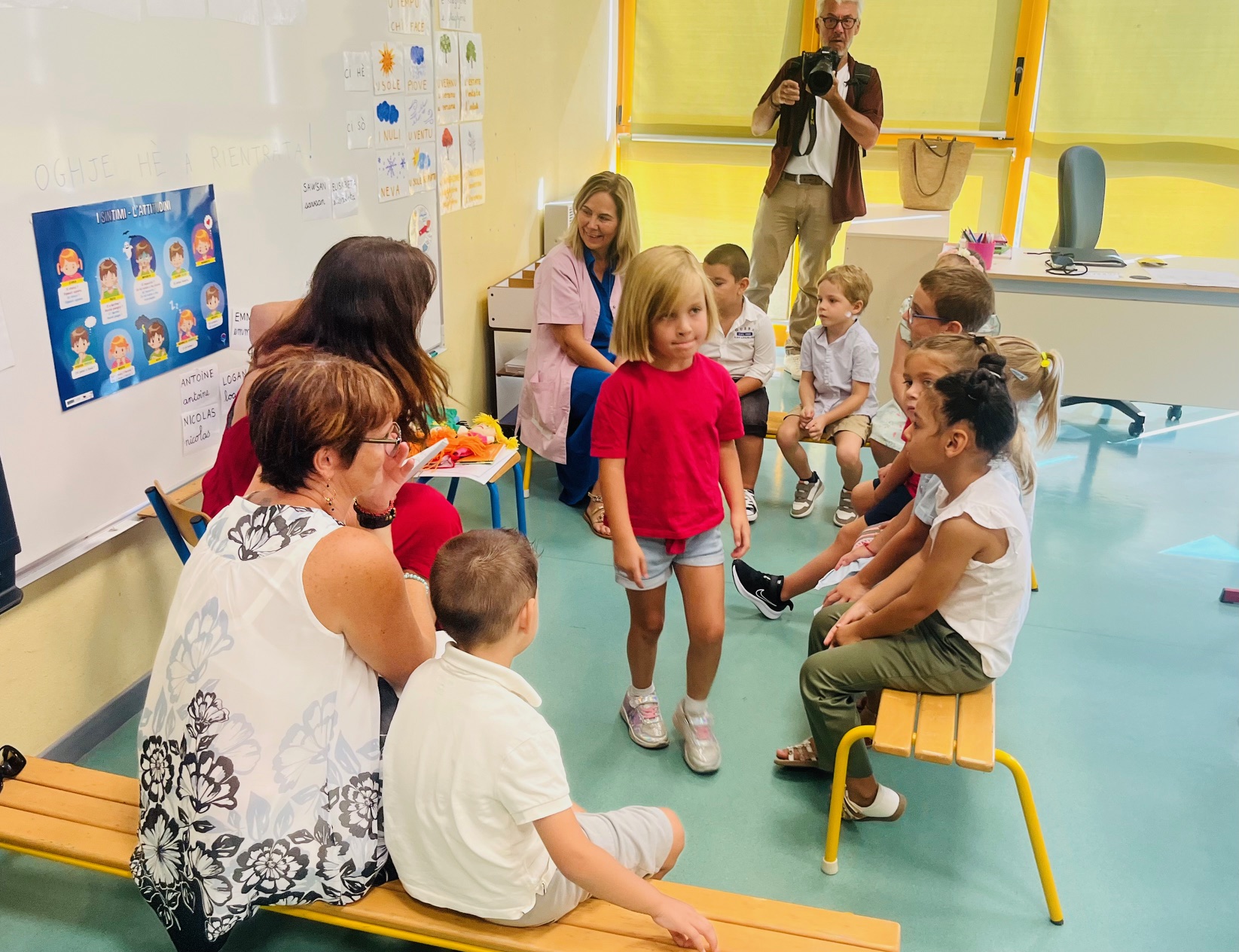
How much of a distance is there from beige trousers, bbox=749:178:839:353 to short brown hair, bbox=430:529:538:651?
391cm

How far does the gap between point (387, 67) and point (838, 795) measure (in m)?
2.57

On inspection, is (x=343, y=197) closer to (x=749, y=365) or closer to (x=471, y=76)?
(x=471, y=76)

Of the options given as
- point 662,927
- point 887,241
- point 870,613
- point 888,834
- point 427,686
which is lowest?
point 888,834

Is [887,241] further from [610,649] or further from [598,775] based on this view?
[598,775]

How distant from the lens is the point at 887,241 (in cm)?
440

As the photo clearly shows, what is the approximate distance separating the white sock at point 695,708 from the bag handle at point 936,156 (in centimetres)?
352

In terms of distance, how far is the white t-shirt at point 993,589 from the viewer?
1929 mm

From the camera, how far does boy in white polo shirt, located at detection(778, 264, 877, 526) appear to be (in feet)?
11.5


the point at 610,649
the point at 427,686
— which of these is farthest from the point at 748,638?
the point at 427,686

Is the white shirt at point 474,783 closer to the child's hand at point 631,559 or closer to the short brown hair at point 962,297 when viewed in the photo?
the child's hand at point 631,559

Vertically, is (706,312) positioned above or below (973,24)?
below

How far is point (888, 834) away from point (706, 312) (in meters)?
1.17

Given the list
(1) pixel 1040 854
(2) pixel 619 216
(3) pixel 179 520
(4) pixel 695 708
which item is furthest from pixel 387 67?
(1) pixel 1040 854

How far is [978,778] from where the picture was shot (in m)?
2.34
